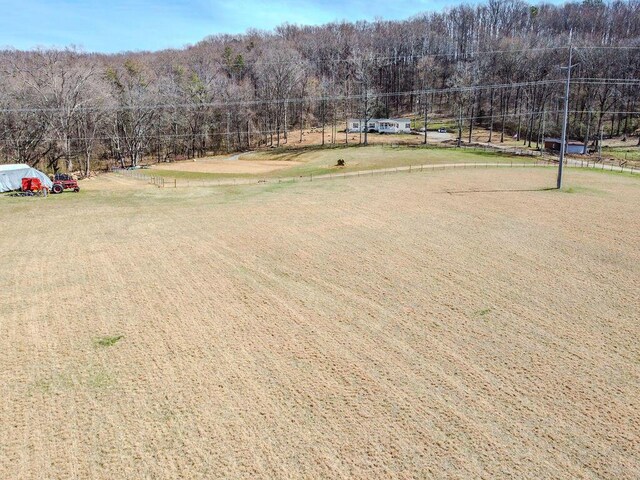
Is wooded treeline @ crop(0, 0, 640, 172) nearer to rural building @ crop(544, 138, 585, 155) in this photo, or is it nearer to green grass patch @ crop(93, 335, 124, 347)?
rural building @ crop(544, 138, 585, 155)

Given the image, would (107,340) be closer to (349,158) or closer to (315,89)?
(349,158)

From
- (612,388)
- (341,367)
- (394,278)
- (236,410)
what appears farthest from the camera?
(394,278)

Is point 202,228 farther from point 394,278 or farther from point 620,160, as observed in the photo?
point 620,160

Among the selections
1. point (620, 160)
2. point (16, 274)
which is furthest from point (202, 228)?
point (620, 160)

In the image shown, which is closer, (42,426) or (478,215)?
(42,426)

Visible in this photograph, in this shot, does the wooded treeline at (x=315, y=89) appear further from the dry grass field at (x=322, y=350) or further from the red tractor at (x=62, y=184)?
the dry grass field at (x=322, y=350)

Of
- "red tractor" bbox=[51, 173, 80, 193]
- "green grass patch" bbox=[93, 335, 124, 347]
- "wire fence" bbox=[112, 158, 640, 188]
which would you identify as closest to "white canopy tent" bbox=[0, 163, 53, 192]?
"red tractor" bbox=[51, 173, 80, 193]
